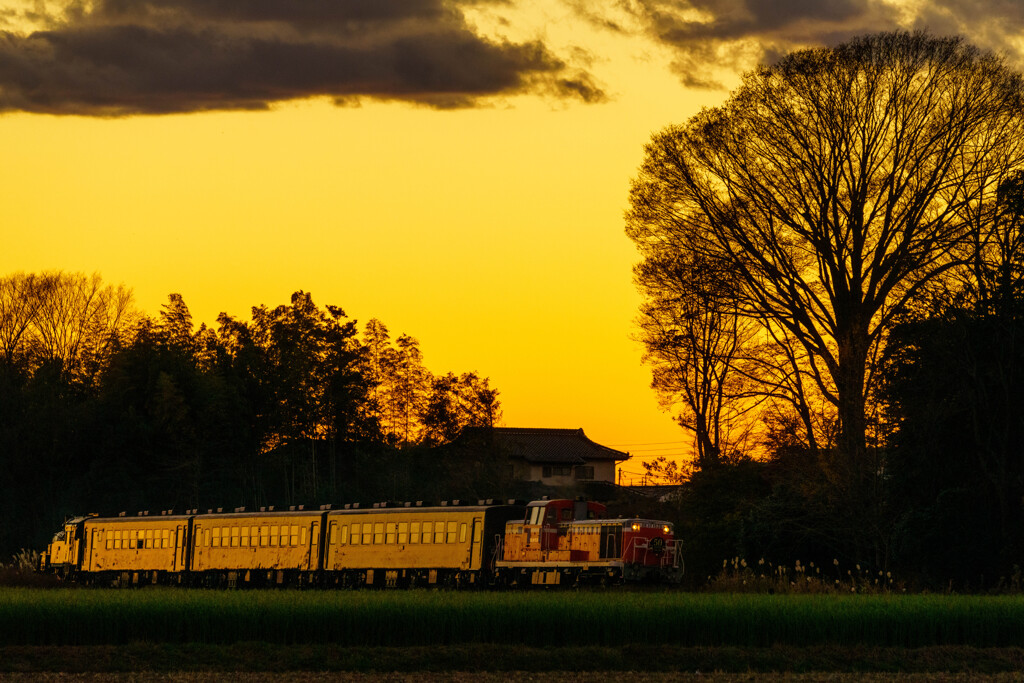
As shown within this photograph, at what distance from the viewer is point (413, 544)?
47.1 metres

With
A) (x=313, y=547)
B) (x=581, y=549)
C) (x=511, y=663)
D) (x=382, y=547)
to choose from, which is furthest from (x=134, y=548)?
(x=511, y=663)

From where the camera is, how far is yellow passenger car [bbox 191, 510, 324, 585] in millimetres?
51594

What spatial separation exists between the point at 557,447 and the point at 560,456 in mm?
1601

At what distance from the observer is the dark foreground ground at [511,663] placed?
24406 mm

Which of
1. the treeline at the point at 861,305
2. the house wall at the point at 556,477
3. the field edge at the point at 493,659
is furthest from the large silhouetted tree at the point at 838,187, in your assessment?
the house wall at the point at 556,477

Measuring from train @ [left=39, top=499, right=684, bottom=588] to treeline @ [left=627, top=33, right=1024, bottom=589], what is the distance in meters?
5.34

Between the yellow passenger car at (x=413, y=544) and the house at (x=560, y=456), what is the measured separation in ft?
223

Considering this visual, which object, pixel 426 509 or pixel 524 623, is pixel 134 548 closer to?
pixel 426 509

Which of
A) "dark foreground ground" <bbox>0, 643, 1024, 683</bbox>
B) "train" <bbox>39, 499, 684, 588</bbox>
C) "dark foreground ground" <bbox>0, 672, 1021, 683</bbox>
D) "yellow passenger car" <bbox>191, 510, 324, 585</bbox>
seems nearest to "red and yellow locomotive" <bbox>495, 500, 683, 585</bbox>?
"train" <bbox>39, 499, 684, 588</bbox>

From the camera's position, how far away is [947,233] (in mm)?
46562

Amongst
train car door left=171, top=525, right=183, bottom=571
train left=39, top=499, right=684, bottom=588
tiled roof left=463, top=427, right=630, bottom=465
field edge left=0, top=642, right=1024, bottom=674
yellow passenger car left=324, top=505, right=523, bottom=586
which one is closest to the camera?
field edge left=0, top=642, right=1024, bottom=674

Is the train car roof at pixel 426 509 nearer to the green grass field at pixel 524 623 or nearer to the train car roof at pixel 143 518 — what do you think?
the train car roof at pixel 143 518

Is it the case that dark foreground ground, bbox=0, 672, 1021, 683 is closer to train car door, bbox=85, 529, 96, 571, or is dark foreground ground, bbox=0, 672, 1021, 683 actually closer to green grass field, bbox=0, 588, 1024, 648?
green grass field, bbox=0, 588, 1024, 648

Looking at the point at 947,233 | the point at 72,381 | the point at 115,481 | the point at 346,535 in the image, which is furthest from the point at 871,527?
the point at 72,381
